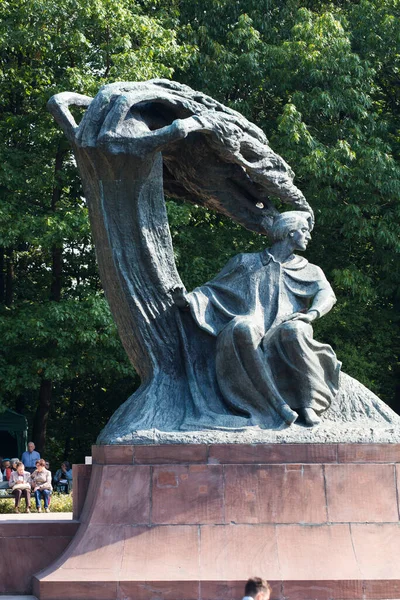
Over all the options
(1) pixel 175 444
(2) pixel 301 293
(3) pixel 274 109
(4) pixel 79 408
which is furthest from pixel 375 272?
(1) pixel 175 444

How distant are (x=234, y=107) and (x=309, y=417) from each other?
1199 centimetres

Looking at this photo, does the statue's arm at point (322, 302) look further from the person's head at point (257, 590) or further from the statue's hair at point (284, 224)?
the person's head at point (257, 590)

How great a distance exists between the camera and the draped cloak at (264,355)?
361 inches

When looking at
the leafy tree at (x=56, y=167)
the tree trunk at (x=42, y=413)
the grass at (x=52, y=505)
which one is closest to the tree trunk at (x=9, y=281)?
the leafy tree at (x=56, y=167)

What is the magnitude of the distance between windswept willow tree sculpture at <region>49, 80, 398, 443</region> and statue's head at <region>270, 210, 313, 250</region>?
2.22ft

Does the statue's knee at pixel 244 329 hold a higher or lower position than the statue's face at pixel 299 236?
lower

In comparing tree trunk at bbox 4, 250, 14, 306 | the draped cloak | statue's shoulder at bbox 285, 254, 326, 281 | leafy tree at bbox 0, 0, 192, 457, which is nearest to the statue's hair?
statue's shoulder at bbox 285, 254, 326, 281

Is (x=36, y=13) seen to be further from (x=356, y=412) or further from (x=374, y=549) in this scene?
Answer: (x=374, y=549)

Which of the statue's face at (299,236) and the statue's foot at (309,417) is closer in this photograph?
the statue's foot at (309,417)

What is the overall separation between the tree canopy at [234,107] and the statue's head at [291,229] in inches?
330

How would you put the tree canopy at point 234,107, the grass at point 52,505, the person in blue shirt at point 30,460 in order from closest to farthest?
the grass at point 52,505, the person in blue shirt at point 30,460, the tree canopy at point 234,107

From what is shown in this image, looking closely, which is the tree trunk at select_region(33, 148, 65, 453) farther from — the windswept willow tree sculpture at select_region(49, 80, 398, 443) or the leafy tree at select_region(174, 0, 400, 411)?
the windswept willow tree sculpture at select_region(49, 80, 398, 443)

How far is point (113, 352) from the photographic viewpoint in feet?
63.4

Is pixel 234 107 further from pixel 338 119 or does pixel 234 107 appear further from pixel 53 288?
pixel 53 288
